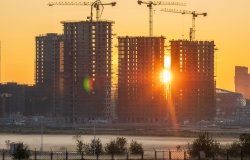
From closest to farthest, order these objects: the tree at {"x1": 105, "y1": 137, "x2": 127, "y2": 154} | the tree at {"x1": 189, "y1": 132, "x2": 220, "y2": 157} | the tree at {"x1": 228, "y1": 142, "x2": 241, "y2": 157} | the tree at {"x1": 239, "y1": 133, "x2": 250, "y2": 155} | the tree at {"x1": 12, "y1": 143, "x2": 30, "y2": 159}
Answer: the tree at {"x1": 12, "y1": 143, "x2": 30, "y2": 159} → the tree at {"x1": 189, "y1": 132, "x2": 220, "y2": 157} → the tree at {"x1": 228, "y1": 142, "x2": 241, "y2": 157} → the tree at {"x1": 239, "y1": 133, "x2": 250, "y2": 155} → the tree at {"x1": 105, "y1": 137, "x2": 127, "y2": 154}

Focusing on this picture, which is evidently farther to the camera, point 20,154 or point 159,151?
point 159,151

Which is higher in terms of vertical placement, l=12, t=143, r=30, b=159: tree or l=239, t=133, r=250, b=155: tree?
l=239, t=133, r=250, b=155: tree

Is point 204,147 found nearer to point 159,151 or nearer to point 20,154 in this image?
point 159,151

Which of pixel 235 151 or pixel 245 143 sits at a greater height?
pixel 245 143

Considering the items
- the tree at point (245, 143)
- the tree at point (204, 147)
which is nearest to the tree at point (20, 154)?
the tree at point (204, 147)

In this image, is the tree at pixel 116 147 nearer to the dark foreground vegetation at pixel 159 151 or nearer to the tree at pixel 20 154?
the dark foreground vegetation at pixel 159 151

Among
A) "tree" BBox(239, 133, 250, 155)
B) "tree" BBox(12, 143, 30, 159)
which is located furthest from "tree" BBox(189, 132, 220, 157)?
"tree" BBox(12, 143, 30, 159)

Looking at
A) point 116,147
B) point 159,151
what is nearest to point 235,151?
point 159,151

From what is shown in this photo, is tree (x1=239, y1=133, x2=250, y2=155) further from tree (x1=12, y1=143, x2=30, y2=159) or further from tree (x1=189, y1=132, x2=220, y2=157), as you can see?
tree (x1=12, y1=143, x2=30, y2=159)

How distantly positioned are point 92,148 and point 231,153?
66.0 feet

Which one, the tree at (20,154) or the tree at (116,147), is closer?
A: the tree at (20,154)

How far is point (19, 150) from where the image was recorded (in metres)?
102

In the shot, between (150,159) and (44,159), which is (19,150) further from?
(150,159)

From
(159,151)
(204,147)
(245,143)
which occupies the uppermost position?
(245,143)
